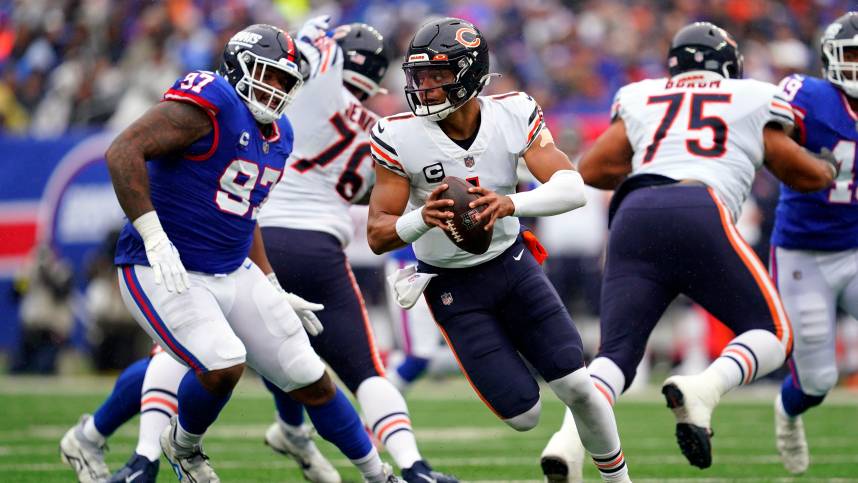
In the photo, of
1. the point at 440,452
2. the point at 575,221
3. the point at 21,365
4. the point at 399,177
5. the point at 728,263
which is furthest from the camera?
the point at 21,365

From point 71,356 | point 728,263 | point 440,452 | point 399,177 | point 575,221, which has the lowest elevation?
point 71,356

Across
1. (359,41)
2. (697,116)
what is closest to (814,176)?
(697,116)

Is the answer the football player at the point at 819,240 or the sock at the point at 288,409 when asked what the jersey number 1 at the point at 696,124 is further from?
the sock at the point at 288,409

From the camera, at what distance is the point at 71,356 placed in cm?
1386

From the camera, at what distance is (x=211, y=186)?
5164 mm

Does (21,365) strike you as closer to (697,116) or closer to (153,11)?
(153,11)

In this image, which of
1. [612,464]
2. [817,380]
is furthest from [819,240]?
[612,464]

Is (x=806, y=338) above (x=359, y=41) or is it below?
below

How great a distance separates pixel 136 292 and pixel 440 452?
2.88 m

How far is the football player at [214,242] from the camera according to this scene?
4.91 metres

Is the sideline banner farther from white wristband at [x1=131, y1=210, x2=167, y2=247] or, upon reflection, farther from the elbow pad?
the elbow pad

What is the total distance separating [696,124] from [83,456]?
10.3 feet

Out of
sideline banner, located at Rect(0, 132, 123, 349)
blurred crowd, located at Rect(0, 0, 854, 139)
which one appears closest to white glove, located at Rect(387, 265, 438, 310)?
blurred crowd, located at Rect(0, 0, 854, 139)

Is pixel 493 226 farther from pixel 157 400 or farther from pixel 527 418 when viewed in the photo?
pixel 157 400
